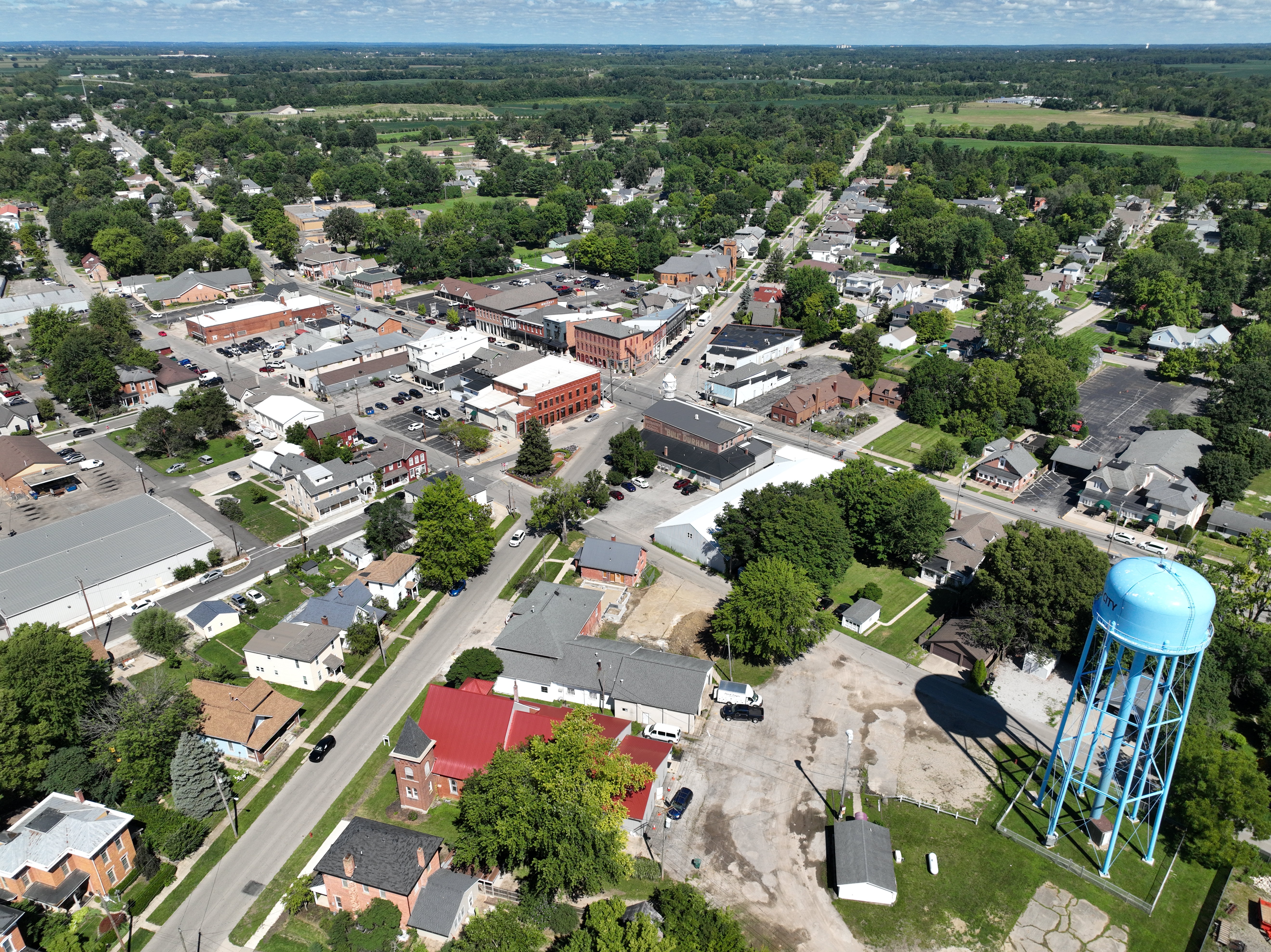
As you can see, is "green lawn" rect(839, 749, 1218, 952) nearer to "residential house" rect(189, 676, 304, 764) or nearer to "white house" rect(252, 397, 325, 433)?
"residential house" rect(189, 676, 304, 764)

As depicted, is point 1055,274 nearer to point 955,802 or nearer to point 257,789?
point 955,802

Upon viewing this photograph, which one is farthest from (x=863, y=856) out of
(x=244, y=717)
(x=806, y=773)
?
(x=244, y=717)

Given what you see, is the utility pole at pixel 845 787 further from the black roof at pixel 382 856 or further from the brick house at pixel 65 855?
the brick house at pixel 65 855

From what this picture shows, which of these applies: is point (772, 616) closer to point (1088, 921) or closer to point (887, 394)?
point (1088, 921)

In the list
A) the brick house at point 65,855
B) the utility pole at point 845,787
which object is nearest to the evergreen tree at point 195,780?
the brick house at point 65,855

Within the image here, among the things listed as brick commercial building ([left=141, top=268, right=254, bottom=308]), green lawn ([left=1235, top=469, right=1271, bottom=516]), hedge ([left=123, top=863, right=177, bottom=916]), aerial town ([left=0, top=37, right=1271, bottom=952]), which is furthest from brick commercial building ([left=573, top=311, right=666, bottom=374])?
hedge ([left=123, top=863, right=177, bottom=916])

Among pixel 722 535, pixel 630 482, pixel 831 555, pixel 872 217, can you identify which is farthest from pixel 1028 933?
pixel 872 217
